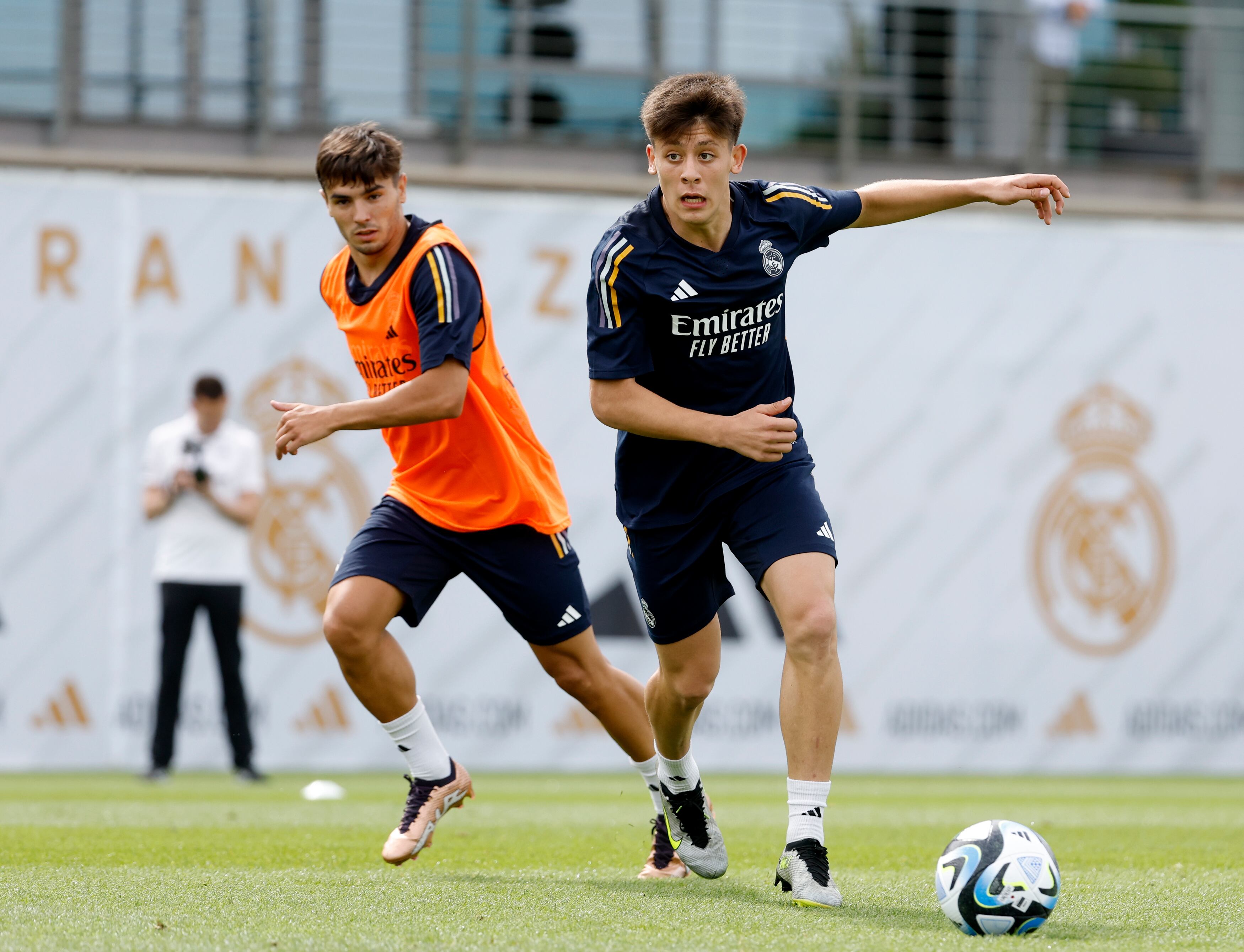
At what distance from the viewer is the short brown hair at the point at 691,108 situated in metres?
4.12

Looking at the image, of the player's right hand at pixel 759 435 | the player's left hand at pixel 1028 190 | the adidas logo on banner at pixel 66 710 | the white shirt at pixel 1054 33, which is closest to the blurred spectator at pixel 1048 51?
the white shirt at pixel 1054 33

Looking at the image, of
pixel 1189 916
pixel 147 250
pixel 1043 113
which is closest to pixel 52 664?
pixel 147 250

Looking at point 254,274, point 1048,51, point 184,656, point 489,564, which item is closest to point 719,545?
point 489,564

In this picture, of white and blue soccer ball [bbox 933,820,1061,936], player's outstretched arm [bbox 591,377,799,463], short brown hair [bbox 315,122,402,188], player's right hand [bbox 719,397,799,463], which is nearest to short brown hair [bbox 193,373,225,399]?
short brown hair [bbox 315,122,402,188]

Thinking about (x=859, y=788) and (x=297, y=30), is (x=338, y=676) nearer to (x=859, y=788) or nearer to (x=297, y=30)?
(x=859, y=788)

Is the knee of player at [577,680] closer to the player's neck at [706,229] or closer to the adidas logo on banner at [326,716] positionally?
the player's neck at [706,229]

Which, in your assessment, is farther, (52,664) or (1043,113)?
(1043,113)

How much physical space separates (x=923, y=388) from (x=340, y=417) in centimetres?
793

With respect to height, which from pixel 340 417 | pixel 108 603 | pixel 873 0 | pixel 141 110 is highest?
pixel 873 0

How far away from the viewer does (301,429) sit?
4324 millimetres

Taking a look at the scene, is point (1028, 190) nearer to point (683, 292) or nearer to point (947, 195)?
point (947, 195)

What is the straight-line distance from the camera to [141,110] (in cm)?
1204

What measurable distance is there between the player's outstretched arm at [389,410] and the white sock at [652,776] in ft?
4.32

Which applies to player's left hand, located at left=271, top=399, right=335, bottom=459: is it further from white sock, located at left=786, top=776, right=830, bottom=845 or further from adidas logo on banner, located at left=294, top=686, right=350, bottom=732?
adidas logo on banner, located at left=294, top=686, right=350, bottom=732
